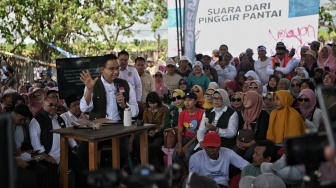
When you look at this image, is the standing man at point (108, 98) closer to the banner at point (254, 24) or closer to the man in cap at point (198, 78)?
the man in cap at point (198, 78)

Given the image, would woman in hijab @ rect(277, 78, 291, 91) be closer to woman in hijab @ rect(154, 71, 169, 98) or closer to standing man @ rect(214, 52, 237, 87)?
standing man @ rect(214, 52, 237, 87)

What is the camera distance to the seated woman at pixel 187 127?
17.7ft

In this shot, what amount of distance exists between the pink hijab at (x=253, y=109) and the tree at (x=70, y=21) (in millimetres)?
12052

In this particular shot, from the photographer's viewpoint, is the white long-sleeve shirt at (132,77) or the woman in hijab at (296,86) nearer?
the woman in hijab at (296,86)

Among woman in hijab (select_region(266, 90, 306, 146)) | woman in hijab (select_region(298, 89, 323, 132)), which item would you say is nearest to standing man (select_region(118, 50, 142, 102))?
woman in hijab (select_region(266, 90, 306, 146))

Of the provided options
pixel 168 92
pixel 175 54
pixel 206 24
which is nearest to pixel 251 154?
pixel 168 92

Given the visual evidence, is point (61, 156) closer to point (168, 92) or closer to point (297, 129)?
point (297, 129)

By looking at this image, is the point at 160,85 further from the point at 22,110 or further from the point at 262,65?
the point at 22,110

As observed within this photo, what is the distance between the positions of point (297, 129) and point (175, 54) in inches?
290

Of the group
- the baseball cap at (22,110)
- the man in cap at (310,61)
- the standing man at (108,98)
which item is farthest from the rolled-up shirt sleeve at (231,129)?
the man in cap at (310,61)

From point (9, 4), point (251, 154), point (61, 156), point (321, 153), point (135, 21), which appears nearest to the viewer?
point (321, 153)

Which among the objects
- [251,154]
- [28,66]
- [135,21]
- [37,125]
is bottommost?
[251,154]

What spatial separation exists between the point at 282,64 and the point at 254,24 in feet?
8.36

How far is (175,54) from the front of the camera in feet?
39.0
